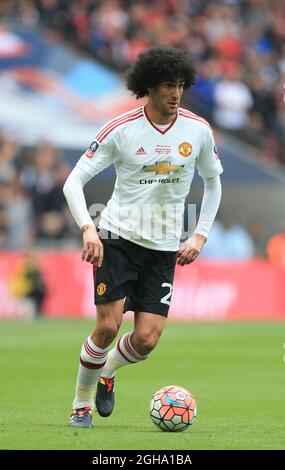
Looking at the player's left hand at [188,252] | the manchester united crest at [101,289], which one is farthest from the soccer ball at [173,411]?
the player's left hand at [188,252]

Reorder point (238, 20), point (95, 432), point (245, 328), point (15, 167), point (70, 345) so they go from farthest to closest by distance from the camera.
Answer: point (238, 20), point (15, 167), point (245, 328), point (70, 345), point (95, 432)

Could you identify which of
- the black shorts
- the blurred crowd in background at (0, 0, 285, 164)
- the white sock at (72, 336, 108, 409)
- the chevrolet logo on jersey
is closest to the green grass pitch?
the white sock at (72, 336, 108, 409)

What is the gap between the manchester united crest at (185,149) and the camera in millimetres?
8672

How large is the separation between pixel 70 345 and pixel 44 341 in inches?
31.1

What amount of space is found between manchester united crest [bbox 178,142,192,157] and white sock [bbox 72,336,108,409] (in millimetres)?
1502

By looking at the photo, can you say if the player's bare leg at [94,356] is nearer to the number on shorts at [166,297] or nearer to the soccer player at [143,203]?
the soccer player at [143,203]

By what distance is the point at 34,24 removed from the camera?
26.4 metres

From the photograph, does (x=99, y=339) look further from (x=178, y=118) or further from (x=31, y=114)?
(x=31, y=114)

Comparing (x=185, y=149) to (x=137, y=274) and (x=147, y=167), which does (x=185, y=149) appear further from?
(x=137, y=274)

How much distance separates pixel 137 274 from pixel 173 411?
3.48 feet

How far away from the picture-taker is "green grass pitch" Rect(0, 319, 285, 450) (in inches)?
302
